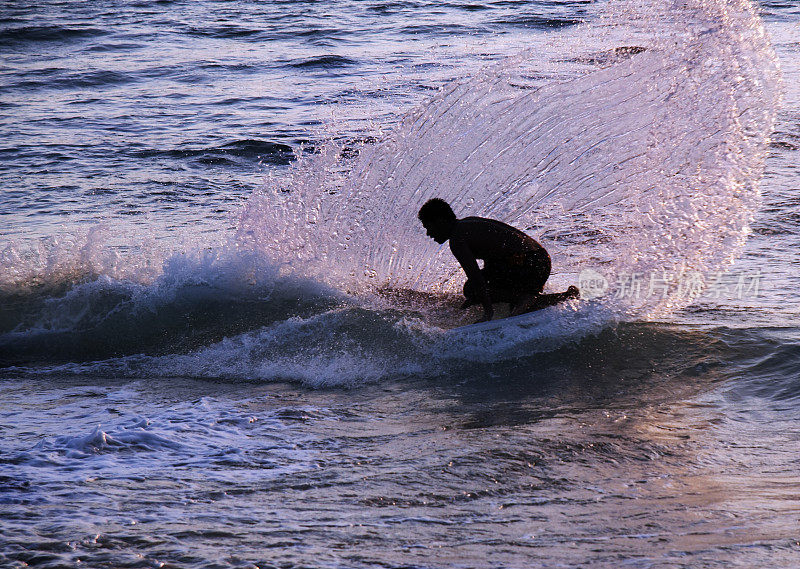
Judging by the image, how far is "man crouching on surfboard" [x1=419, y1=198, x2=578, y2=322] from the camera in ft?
24.4

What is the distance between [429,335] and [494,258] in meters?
0.89

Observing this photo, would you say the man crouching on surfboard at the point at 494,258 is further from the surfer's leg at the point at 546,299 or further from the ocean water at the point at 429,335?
the ocean water at the point at 429,335

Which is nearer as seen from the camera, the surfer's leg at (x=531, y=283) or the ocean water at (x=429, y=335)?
the ocean water at (x=429, y=335)

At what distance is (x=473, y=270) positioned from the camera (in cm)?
743

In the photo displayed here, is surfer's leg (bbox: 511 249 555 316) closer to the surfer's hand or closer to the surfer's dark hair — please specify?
the surfer's hand

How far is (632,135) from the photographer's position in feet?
29.2

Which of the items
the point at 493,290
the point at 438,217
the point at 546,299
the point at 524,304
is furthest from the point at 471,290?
the point at 438,217

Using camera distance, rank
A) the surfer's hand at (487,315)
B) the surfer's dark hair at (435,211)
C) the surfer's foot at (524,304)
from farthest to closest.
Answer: the surfer's foot at (524,304)
the surfer's hand at (487,315)
the surfer's dark hair at (435,211)

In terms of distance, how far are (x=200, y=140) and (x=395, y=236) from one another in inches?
282

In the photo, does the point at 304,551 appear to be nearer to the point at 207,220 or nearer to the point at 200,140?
the point at 207,220

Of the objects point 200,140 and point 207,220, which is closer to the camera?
point 207,220

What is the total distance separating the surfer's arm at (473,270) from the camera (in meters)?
7.41

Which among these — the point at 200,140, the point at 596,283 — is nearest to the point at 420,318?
the point at 596,283

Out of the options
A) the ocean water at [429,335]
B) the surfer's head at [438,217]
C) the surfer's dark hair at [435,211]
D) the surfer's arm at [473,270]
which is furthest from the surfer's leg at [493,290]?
the surfer's dark hair at [435,211]
